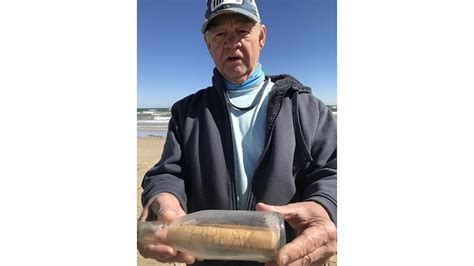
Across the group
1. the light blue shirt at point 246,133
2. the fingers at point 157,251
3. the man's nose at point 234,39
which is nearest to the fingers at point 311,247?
the light blue shirt at point 246,133

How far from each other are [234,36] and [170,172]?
38cm

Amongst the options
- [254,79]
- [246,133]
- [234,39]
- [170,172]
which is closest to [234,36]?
[234,39]

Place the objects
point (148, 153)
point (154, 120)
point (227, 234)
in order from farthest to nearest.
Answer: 1. point (148, 153)
2. point (154, 120)
3. point (227, 234)

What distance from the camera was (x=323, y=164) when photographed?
3.51ft

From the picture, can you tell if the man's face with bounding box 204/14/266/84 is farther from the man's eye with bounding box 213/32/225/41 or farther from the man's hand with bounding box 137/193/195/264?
the man's hand with bounding box 137/193/195/264

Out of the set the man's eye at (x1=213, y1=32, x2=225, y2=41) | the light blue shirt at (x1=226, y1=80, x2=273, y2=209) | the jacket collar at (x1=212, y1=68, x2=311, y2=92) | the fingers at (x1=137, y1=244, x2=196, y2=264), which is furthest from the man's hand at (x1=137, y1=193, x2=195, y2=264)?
the man's eye at (x1=213, y1=32, x2=225, y2=41)

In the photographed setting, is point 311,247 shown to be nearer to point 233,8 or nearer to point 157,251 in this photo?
point 157,251

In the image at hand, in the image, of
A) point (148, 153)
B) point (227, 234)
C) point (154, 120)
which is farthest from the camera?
point (148, 153)

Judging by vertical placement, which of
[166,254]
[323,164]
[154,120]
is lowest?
[166,254]

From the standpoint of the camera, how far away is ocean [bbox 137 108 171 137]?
1115 mm

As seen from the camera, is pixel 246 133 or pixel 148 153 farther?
pixel 148 153
